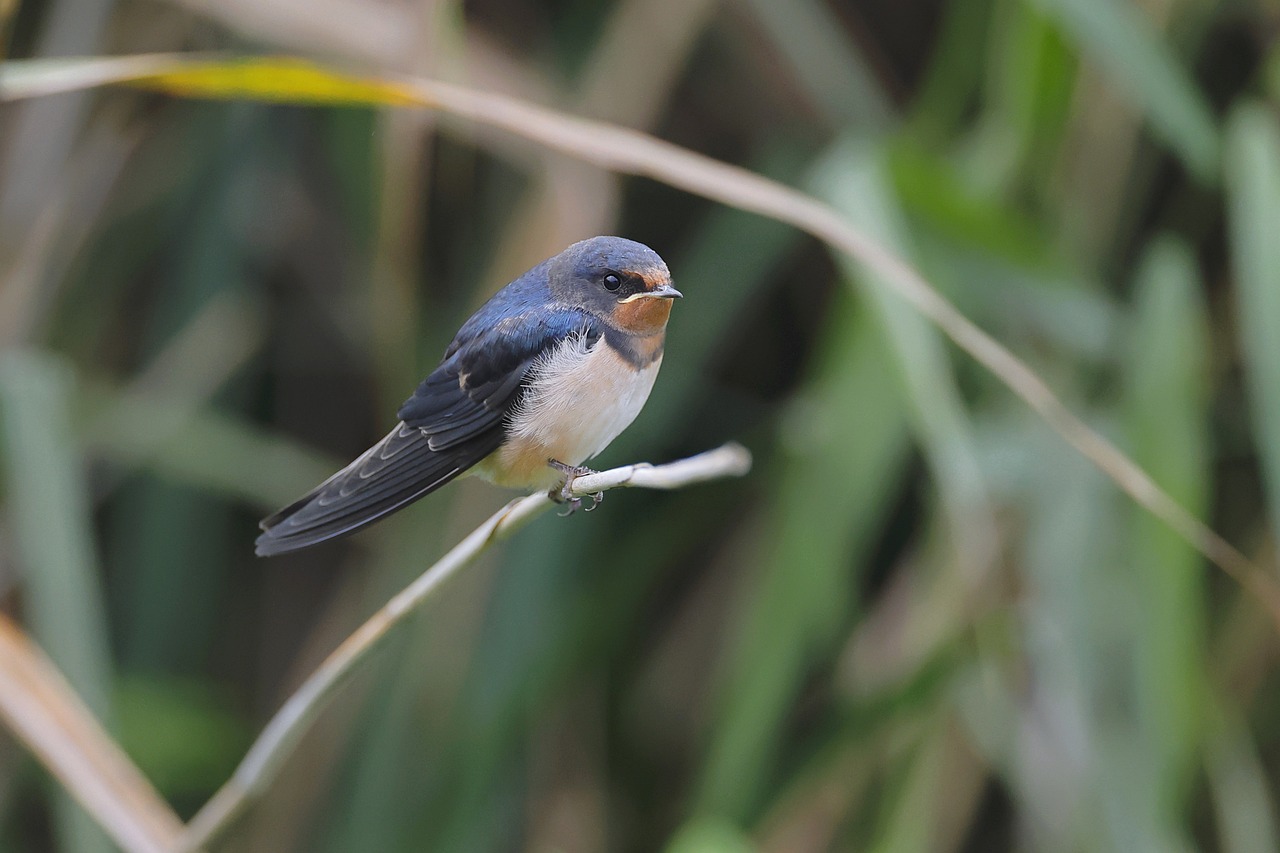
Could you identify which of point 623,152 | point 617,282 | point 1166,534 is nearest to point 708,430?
point 1166,534

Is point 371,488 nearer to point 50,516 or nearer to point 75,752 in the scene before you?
point 75,752

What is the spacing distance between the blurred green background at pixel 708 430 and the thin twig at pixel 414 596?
505mm

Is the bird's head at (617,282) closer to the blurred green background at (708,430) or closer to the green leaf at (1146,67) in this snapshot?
the blurred green background at (708,430)

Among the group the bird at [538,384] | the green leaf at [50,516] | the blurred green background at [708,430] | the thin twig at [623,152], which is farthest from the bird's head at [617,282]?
the green leaf at [50,516]

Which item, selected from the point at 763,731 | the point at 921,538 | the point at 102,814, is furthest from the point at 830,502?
the point at 102,814

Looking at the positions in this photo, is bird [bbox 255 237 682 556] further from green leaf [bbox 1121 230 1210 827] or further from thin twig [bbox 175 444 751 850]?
green leaf [bbox 1121 230 1210 827]

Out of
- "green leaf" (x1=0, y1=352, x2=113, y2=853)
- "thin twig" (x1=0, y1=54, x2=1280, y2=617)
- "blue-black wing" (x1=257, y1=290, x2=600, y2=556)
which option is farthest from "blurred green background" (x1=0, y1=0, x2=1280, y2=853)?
"blue-black wing" (x1=257, y1=290, x2=600, y2=556)

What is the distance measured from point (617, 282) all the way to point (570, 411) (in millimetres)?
121

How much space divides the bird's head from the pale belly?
0.09 ft

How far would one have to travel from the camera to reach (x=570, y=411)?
0.67 m

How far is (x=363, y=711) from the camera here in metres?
1.55

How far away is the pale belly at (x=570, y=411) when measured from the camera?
0.64m

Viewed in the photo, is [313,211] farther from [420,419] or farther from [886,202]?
[420,419]

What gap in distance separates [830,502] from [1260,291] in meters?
0.45
